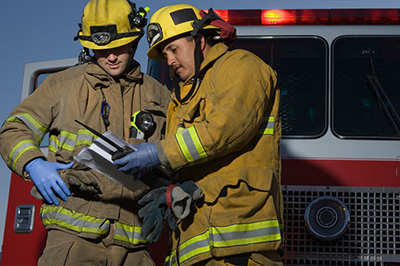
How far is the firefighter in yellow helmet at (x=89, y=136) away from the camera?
9.70ft

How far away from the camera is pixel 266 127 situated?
2.63m

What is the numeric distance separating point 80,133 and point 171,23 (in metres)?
0.82

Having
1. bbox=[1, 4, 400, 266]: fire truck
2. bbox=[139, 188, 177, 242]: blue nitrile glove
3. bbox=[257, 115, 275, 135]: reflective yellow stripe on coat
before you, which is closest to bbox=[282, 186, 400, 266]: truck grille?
bbox=[1, 4, 400, 266]: fire truck

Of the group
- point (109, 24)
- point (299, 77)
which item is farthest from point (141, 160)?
point (299, 77)

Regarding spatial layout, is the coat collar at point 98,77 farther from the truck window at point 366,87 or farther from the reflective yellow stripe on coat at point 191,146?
the truck window at point 366,87

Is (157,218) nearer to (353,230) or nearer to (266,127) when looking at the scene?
(266,127)

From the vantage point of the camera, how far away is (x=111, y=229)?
304 cm

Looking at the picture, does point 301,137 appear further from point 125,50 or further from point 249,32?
point 125,50

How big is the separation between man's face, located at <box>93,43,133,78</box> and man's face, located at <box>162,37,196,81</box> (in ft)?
1.61

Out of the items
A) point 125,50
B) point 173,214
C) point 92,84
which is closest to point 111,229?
point 173,214

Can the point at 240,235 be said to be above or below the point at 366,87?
below

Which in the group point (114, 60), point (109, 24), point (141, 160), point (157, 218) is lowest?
point (157, 218)

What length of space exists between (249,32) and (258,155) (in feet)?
5.20

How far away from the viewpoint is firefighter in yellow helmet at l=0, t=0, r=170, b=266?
9.70 ft
